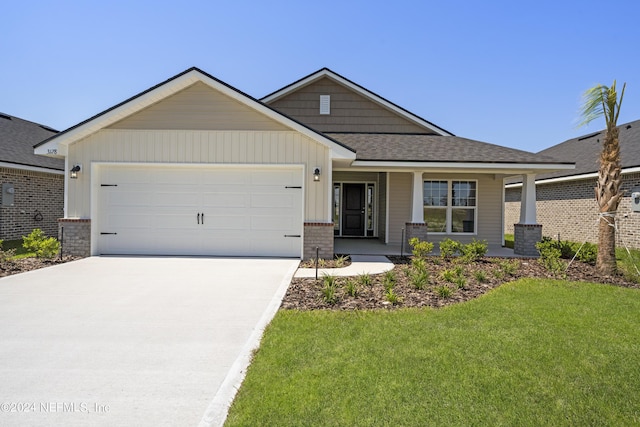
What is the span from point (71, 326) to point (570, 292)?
7.81m

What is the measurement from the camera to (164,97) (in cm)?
982

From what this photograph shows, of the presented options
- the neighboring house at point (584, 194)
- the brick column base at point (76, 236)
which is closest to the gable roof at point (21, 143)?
the brick column base at point (76, 236)

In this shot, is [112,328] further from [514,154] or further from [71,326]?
→ [514,154]

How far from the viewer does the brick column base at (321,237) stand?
980 centimetres

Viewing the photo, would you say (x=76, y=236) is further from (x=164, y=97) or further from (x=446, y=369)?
(x=446, y=369)

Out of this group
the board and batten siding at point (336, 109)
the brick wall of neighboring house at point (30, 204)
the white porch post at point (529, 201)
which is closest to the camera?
the white porch post at point (529, 201)

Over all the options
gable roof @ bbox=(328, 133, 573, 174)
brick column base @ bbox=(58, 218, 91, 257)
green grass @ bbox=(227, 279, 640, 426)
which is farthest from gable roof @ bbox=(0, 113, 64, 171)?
green grass @ bbox=(227, 279, 640, 426)

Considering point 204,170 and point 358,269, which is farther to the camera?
point 204,170

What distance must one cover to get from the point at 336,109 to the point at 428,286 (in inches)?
382

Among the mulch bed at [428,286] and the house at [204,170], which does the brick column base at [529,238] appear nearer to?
the mulch bed at [428,286]

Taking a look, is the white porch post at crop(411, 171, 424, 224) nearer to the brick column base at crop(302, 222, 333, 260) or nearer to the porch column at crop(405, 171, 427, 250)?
the porch column at crop(405, 171, 427, 250)

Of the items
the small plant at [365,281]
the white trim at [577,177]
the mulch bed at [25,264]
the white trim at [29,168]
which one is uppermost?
the white trim at [577,177]

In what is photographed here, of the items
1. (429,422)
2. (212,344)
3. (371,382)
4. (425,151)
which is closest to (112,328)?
(212,344)

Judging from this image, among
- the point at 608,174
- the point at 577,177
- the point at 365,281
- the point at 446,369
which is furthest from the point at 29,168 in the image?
the point at 577,177
